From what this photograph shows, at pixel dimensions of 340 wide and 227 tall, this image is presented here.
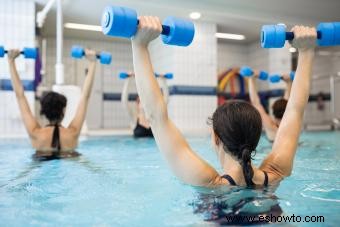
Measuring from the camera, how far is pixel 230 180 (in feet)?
5.64

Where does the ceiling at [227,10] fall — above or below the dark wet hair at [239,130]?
above

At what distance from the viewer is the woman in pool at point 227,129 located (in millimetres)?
1491

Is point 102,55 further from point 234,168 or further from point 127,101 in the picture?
point 234,168

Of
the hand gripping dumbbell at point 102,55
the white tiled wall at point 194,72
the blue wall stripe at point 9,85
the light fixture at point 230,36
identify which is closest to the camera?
the hand gripping dumbbell at point 102,55

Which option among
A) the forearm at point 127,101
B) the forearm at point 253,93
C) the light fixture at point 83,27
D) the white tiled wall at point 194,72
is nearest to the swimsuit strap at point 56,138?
the forearm at point 253,93

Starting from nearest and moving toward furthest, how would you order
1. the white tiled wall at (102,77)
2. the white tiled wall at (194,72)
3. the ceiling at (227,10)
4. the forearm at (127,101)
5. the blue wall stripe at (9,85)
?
the forearm at (127,101)
the blue wall stripe at (9,85)
the ceiling at (227,10)
the white tiled wall at (194,72)
the white tiled wall at (102,77)

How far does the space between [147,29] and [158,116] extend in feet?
1.23

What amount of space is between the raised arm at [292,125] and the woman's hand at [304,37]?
75mm

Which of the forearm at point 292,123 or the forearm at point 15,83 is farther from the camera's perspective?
the forearm at point 15,83

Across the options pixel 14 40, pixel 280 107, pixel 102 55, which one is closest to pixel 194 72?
pixel 14 40

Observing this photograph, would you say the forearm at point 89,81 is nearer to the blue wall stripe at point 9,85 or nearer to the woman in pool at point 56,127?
the woman in pool at point 56,127

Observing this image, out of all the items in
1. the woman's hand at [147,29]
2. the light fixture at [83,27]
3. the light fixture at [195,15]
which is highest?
the light fixture at [195,15]

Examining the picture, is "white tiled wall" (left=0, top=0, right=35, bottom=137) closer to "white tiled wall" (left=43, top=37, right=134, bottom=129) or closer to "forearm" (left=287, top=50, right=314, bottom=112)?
"white tiled wall" (left=43, top=37, right=134, bottom=129)

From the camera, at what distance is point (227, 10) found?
964cm
